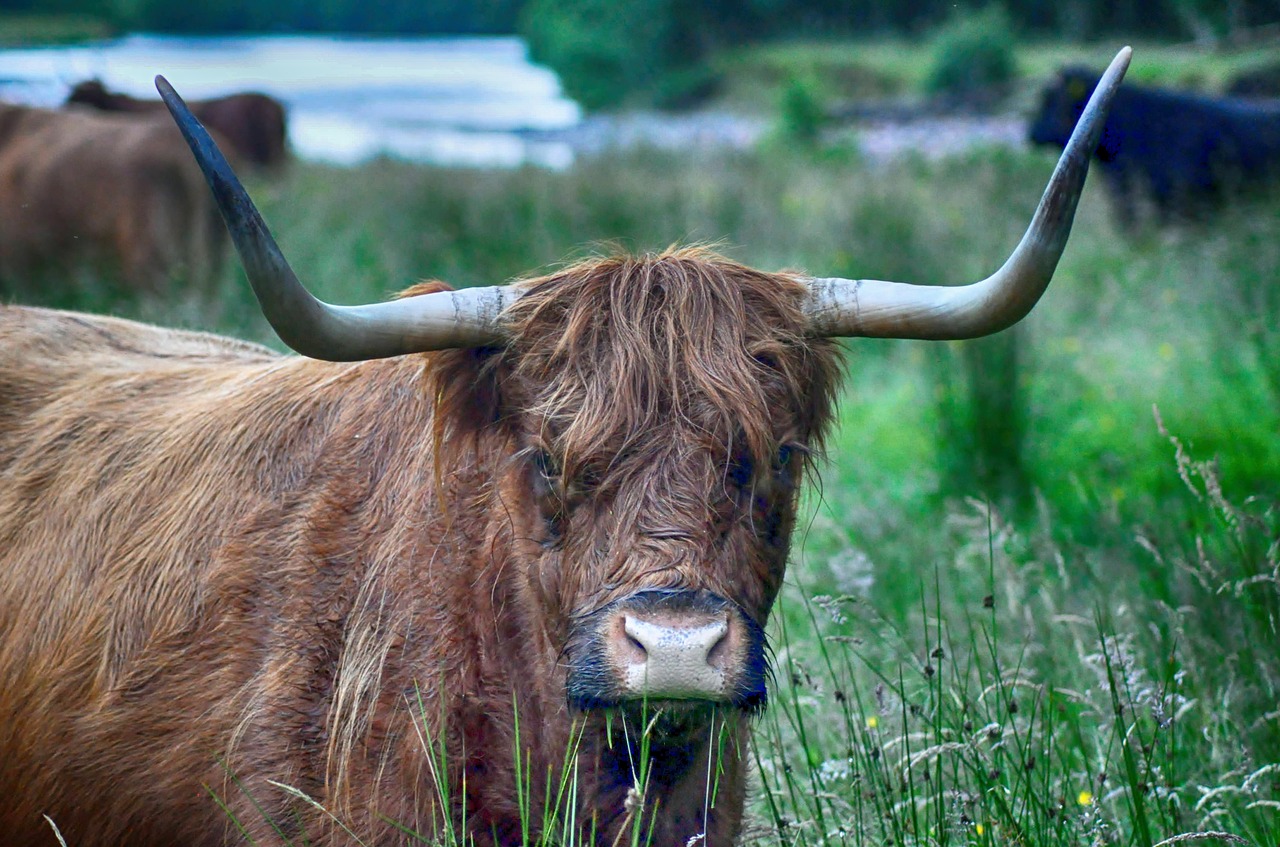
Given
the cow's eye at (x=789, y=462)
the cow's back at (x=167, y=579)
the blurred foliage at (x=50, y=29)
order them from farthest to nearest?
1. the blurred foliage at (x=50, y=29)
2. the cow's back at (x=167, y=579)
3. the cow's eye at (x=789, y=462)

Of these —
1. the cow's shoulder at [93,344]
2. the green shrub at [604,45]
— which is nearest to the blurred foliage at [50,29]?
the green shrub at [604,45]

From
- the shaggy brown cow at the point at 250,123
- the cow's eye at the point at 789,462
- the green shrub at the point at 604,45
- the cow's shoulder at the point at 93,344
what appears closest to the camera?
the cow's eye at the point at 789,462

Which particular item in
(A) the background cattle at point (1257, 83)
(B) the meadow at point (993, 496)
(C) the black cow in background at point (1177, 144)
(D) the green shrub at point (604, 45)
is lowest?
(B) the meadow at point (993, 496)

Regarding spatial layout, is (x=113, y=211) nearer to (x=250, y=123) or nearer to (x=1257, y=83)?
(x=250, y=123)

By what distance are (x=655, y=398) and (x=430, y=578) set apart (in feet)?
2.25

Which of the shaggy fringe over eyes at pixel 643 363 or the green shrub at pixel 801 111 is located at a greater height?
the green shrub at pixel 801 111

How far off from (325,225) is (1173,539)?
1052 cm

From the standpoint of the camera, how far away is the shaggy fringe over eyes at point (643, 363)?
233 centimetres

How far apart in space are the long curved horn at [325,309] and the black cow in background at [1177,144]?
704cm

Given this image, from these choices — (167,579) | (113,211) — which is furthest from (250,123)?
(167,579)

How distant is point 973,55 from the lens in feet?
61.5

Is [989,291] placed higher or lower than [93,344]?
higher

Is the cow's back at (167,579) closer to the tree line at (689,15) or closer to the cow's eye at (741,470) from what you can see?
the cow's eye at (741,470)

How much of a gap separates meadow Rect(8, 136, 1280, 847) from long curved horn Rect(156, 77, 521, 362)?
0.60 metres
